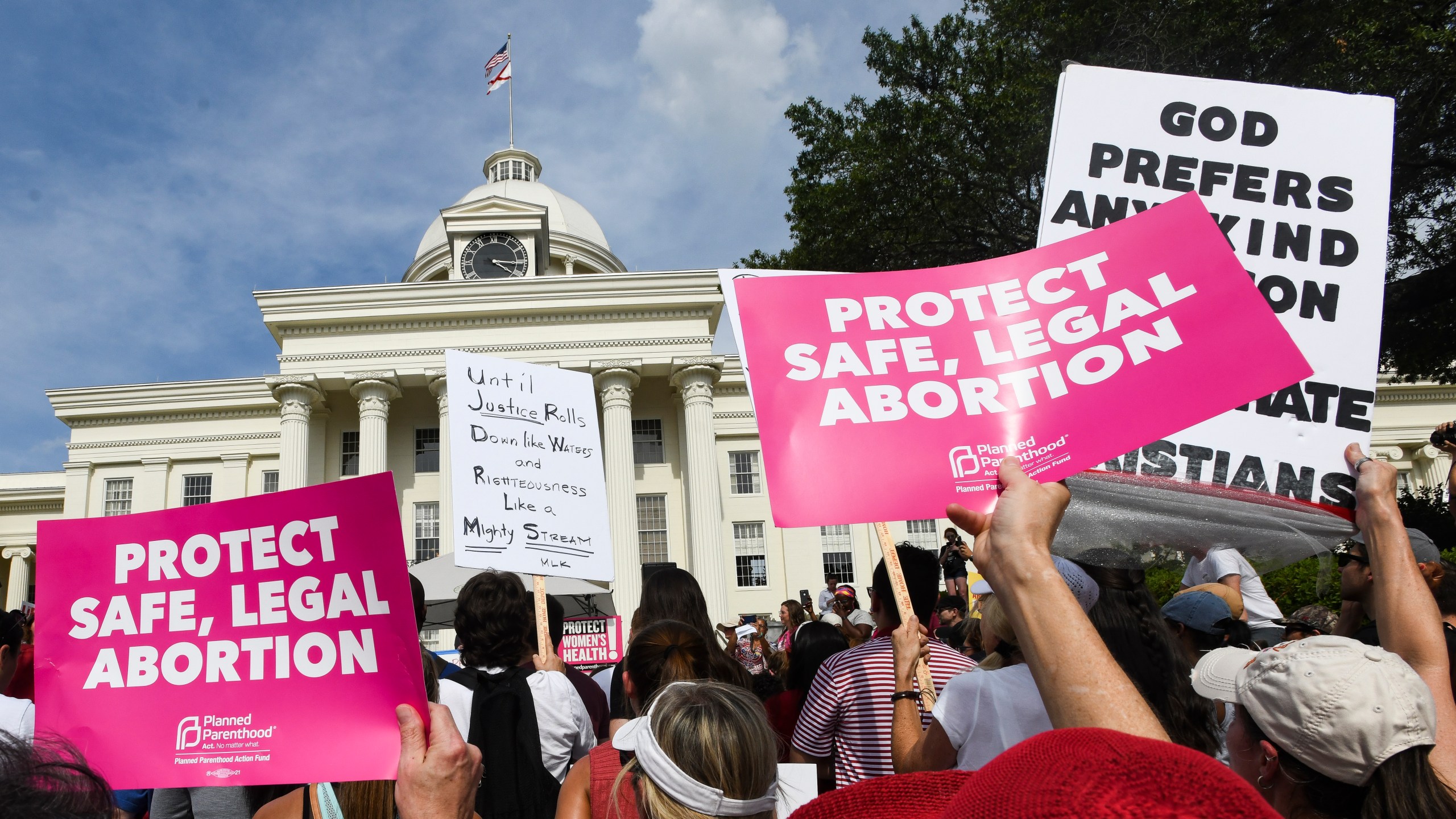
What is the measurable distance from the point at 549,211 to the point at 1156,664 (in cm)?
4772

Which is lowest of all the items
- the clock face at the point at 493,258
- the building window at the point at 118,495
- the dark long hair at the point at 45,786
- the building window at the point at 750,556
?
the dark long hair at the point at 45,786

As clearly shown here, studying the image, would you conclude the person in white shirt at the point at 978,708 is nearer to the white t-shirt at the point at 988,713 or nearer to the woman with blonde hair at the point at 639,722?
the white t-shirt at the point at 988,713

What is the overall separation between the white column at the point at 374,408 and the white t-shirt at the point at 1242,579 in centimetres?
2886

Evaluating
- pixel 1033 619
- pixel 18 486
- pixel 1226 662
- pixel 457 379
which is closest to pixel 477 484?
pixel 457 379

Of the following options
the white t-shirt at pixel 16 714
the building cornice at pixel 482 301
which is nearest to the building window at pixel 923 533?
the building cornice at pixel 482 301

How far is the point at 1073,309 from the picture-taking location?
100 inches

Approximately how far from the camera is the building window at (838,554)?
34.1 meters

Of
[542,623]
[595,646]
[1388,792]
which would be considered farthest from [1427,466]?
[1388,792]

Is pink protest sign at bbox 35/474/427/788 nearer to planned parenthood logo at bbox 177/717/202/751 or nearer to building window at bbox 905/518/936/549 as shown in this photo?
planned parenthood logo at bbox 177/717/202/751

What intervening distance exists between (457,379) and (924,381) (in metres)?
3.38

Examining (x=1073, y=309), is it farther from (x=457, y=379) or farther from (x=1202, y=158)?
(x=457, y=379)

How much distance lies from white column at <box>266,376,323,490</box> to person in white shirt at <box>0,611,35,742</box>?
94.6 feet

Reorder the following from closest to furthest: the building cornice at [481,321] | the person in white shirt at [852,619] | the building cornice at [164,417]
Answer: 1. the person in white shirt at [852,619]
2. the building cornice at [481,321]
3. the building cornice at [164,417]

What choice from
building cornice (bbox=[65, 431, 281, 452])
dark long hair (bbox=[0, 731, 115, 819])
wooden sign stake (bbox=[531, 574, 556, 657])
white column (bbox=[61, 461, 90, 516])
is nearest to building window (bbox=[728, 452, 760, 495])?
building cornice (bbox=[65, 431, 281, 452])
